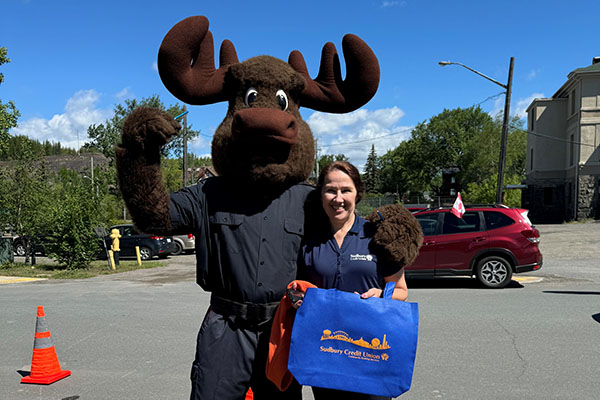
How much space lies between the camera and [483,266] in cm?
980

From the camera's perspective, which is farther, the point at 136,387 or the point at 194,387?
the point at 136,387

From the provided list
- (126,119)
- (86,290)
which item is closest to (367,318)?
(126,119)

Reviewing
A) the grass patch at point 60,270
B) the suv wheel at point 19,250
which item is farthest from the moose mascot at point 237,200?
the suv wheel at point 19,250

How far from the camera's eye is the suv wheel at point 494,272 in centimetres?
976

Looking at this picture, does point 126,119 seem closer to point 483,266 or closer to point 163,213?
point 163,213

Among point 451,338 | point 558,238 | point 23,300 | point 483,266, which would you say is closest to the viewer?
point 451,338

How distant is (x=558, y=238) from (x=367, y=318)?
20279 mm

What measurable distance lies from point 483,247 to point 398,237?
8061mm

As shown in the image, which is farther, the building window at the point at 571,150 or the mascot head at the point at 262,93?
the building window at the point at 571,150

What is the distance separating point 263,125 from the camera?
7.80 feet

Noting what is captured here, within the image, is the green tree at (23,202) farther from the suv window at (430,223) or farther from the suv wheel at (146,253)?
the suv window at (430,223)

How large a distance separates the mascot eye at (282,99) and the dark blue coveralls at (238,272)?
50 cm

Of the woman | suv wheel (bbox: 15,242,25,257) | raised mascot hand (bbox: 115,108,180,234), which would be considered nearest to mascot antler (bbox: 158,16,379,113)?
raised mascot hand (bbox: 115,108,180,234)

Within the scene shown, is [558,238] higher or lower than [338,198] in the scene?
lower
